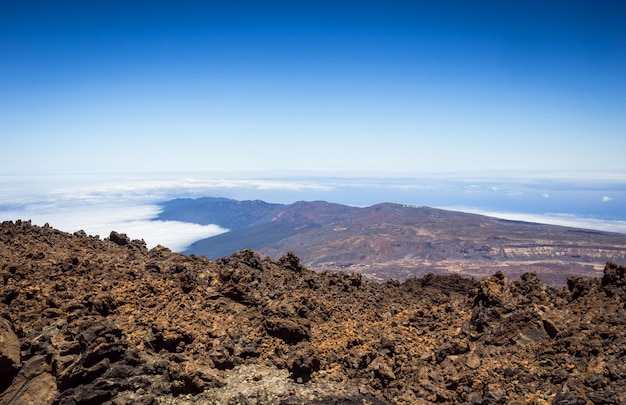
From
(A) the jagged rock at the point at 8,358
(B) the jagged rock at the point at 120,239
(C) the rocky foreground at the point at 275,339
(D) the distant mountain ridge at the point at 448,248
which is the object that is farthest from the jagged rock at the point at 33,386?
(D) the distant mountain ridge at the point at 448,248

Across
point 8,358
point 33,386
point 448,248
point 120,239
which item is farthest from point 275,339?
point 448,248

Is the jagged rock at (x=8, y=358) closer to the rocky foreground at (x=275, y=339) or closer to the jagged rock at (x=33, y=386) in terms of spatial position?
the rocky foreground at (x=275, y=339)

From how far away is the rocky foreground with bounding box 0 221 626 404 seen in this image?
8.37m

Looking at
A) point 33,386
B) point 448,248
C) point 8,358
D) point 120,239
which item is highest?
point 120,239

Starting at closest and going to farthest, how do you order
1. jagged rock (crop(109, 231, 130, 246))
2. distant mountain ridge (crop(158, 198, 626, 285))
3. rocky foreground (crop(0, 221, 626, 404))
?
rocky foreground (crop(0, 221, 626, 404)) < jagged rock (crop(109, 231, 130, 246)) < distant mountain ridge (crop(158, 198, 626, 285))

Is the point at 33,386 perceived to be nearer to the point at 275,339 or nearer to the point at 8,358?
the point at 8,358

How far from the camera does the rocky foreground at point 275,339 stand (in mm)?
8367

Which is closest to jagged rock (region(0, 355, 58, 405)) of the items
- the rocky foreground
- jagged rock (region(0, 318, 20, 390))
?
the rocky foreground

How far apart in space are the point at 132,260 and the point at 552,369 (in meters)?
12.5

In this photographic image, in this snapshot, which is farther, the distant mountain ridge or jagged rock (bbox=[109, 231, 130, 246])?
the distant mountain ridge

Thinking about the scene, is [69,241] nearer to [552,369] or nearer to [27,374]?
[27,374]

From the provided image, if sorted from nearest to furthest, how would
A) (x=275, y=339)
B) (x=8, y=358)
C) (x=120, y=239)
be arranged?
(x=8, y=358), (x=275, y=339), (x=120, y=239)

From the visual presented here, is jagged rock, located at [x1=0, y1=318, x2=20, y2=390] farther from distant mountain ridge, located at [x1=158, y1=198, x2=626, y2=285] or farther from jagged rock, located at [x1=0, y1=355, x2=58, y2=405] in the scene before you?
distant mountain ridge, located at [x1=158, y1=198, x2=626, y2=285]

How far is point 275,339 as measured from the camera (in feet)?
34.9
